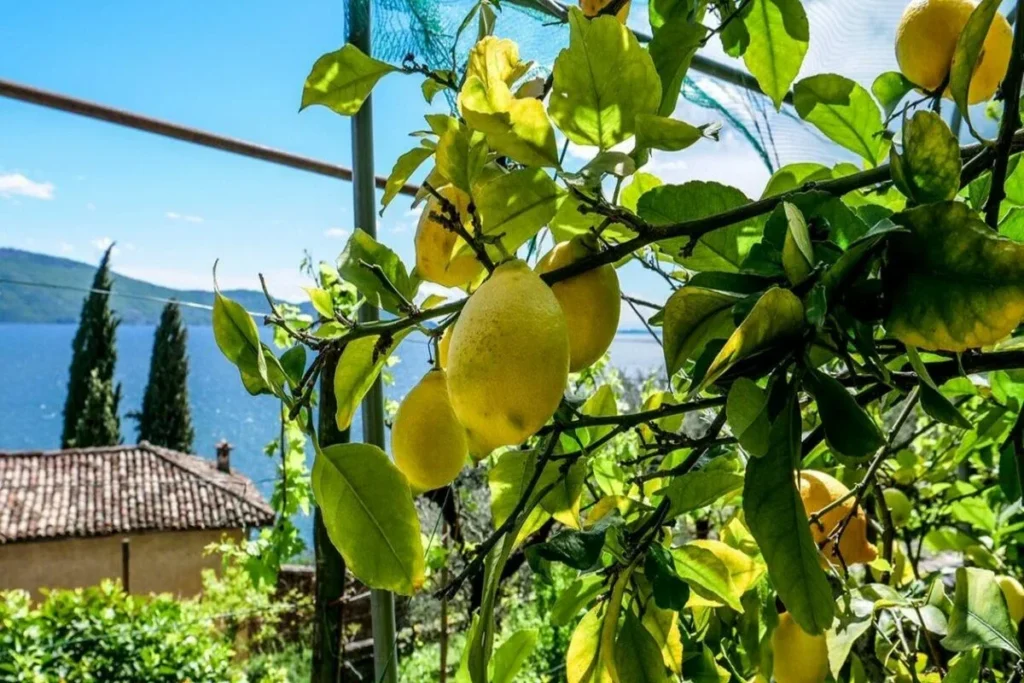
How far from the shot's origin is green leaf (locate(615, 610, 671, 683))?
0.31 m

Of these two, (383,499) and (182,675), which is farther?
(182,675)

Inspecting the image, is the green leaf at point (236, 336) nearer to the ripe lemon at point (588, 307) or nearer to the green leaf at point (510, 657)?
the ripe lemon at point (588, 307)

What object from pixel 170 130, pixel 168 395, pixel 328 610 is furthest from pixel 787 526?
pixel 168 395

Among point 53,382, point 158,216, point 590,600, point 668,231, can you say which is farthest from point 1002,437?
point 53,382

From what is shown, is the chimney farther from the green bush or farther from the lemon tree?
the lemon tree

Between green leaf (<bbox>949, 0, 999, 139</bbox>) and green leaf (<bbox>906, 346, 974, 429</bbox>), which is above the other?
green leaf (<bbox>949, 0, 999, 139</bbox>)

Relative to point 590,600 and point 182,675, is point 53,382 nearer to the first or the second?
point 182,675

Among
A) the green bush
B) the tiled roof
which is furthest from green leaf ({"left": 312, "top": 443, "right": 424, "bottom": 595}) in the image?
the tiled roof

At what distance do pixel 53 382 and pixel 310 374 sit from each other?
48719 mm

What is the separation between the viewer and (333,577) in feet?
3.75

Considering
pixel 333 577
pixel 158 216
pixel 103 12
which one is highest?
pixel 103 12

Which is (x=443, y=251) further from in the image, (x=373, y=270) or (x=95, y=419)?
(x=95, y=419)

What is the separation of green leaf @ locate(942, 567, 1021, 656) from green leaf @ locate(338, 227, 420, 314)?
0.33m

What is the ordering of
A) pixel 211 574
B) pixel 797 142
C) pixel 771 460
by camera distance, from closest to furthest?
pixel 771 460 → pixel 797 142 → pixel 211 574
